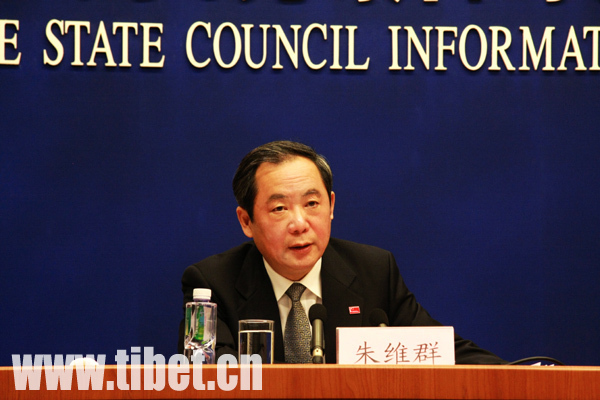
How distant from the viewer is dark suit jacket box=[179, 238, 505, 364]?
2193 mm

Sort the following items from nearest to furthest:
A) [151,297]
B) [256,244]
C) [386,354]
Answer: [386,354]
[256,244]
[151,297]

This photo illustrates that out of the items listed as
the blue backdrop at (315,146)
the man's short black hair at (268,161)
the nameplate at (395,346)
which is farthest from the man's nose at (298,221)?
the blue backdrop at (315,146)

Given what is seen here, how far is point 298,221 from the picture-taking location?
2.15 metres

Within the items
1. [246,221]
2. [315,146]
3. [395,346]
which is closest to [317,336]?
[395,346]

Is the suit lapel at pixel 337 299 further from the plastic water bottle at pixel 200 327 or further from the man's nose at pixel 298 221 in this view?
the plastic water bottle at pixel 200 327

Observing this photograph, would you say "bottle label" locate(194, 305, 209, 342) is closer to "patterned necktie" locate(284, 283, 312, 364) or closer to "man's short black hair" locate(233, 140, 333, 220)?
"patterned necktie" locate(284, 283, 312, 364)

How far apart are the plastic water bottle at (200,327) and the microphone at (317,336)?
0.26 metres

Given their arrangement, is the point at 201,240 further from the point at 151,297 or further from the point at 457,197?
the point at 457,197

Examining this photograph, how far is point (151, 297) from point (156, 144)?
644 mm

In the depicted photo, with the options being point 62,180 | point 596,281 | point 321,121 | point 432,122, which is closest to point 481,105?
point 432,122

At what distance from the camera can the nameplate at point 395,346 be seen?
5.18 feet

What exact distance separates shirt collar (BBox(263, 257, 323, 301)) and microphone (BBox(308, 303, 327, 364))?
483 mm

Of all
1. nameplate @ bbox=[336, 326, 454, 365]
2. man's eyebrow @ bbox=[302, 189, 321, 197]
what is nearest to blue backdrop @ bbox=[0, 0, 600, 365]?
man's eyebrow @ bbox=[302, 189, 321, 197]

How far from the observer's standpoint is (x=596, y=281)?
2986 mm
